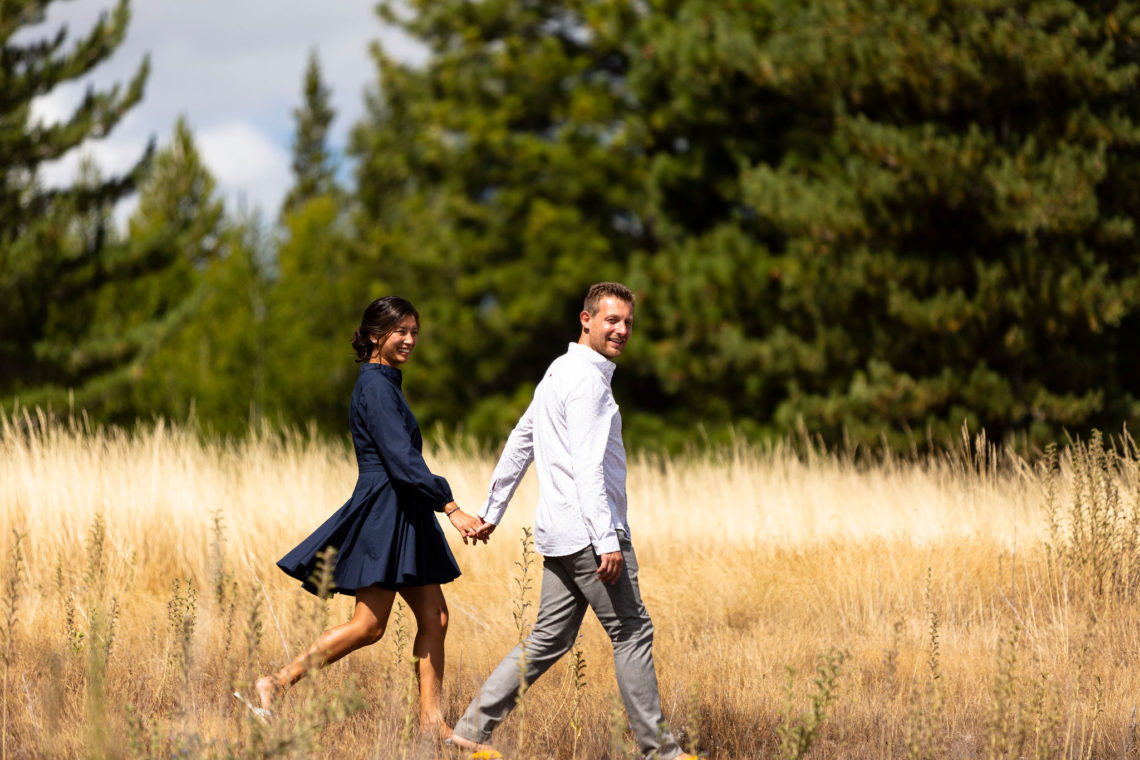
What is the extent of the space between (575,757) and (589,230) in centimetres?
1614

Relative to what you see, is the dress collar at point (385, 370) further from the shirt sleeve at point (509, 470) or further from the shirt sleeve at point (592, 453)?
the shirt sleeve at point (592, 453)

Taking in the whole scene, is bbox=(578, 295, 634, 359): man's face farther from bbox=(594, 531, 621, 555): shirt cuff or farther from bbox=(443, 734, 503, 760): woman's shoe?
bbox=(443, 734, 503, 760): woman's shoe

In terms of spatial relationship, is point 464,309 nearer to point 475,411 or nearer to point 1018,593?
point 475,411

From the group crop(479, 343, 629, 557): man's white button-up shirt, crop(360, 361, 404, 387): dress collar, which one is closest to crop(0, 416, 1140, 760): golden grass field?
crop(479, 343, 629, 557): man's white button-up shirt

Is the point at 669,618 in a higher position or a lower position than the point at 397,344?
lower

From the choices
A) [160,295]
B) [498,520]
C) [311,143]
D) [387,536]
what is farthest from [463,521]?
[311,143]

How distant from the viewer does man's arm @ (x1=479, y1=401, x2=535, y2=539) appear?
4.21m

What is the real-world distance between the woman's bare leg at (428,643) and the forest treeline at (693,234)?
7587 millimetres

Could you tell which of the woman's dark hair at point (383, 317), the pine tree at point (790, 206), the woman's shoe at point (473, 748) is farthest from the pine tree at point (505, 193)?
the woman's shoe at point (473, 748)

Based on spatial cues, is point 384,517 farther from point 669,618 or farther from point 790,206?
point 790,206

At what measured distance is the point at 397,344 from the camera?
4359 mm

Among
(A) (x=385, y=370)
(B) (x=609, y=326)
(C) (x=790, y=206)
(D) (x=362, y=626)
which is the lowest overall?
(D) (x=362, y=626)

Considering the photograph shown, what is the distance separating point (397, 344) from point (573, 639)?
133 centimetres

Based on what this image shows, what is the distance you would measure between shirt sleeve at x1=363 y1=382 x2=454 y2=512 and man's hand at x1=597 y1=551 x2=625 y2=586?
2.20 ft
